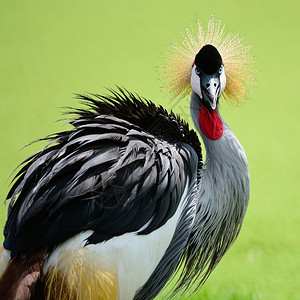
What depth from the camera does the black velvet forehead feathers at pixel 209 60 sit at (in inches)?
67.7

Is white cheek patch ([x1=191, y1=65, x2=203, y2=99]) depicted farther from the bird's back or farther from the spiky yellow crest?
the bird's back

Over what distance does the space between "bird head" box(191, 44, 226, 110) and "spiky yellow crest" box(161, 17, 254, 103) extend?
133mm

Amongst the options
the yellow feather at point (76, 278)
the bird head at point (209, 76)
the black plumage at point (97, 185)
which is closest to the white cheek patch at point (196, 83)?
the bird head at point (209, 76)

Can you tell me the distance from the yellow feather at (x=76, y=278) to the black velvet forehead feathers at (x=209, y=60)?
643 mm

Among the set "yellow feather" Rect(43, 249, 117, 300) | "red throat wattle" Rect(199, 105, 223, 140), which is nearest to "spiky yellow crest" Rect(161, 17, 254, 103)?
"red throat wattle" Rect(199, 105, 223, 140)

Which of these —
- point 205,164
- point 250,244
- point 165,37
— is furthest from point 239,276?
point 165,37

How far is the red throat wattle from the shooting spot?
5.72 feet

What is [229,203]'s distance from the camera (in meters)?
1.76

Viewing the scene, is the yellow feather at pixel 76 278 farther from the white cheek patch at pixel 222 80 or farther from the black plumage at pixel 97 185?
the white cheek patch at pixel 222 80

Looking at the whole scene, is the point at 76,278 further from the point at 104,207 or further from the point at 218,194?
the point at 218,194

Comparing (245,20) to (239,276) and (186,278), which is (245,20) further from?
(186,278)

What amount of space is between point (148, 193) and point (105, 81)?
6.53 ft

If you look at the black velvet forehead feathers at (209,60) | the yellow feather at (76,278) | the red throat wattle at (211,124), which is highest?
the black velvet forehead feathers at (209,60)

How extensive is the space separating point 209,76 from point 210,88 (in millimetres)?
50
